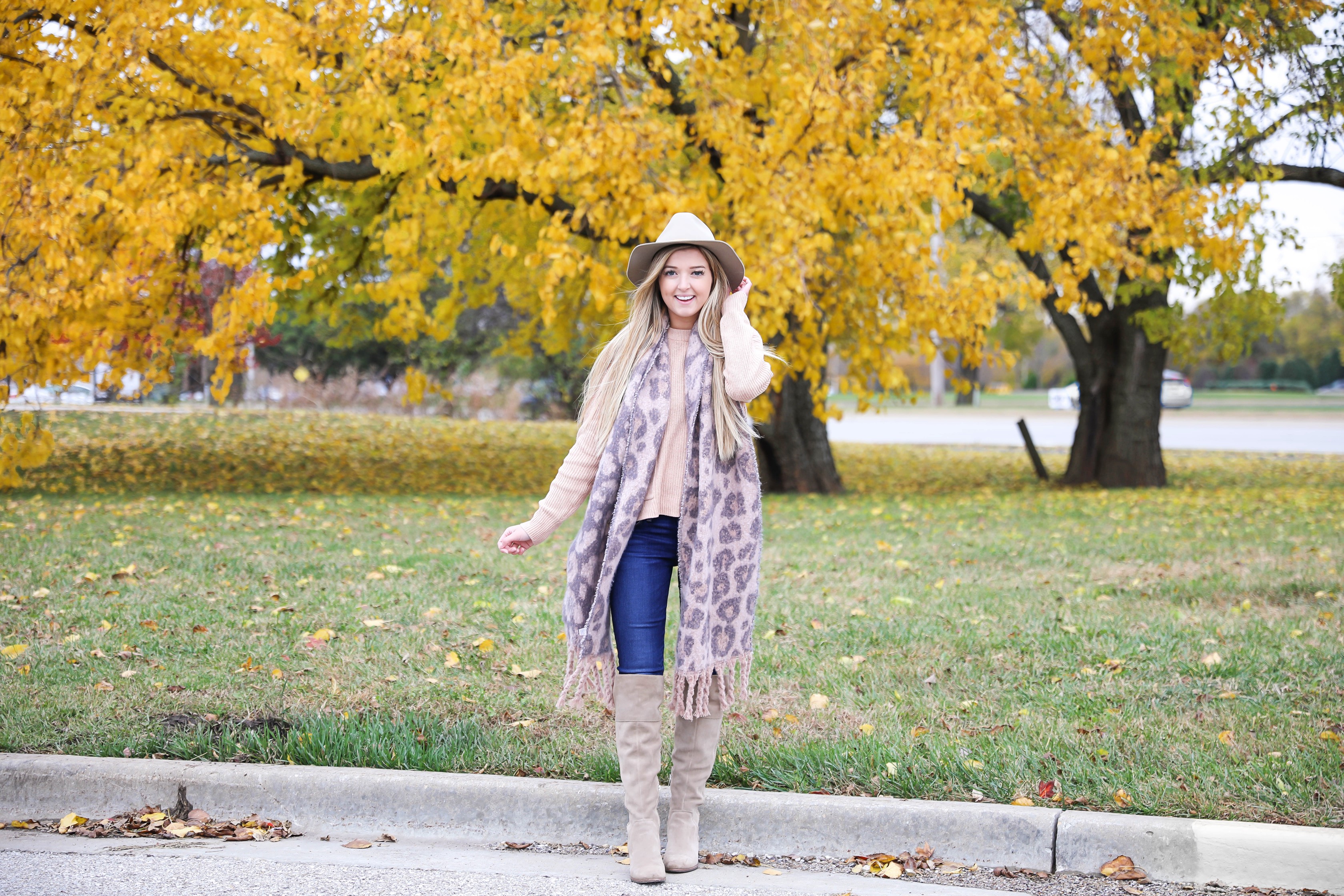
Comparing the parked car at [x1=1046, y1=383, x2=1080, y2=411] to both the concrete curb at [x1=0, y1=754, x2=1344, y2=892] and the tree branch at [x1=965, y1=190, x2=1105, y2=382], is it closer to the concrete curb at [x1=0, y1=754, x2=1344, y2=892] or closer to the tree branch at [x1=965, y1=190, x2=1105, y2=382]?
the tree branch at [x1=965, y1=190, x2=1105, y2=382]

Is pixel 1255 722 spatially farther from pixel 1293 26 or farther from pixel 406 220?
pixel 1293 26

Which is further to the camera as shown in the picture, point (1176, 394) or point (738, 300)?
point (1176, 394)

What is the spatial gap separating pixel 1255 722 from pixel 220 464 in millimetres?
13417

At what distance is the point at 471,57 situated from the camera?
10188 mm

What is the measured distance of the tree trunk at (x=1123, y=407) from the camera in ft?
49.0

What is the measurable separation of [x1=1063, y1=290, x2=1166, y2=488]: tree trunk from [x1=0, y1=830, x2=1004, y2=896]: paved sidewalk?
41.6 feet

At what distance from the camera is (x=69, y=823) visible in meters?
3.78

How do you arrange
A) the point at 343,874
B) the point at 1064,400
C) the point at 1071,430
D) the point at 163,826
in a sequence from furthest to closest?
the point at 1064,400, the point at 1071,430, the point at 163,826, the point at 343,874

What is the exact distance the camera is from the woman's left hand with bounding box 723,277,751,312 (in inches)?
139

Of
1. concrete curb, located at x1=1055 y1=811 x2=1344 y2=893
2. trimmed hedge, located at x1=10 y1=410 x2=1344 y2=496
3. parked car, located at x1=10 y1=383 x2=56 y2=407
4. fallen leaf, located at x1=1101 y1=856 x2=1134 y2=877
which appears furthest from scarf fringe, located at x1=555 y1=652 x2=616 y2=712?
trimmed hedge, located at x1=10 y1=410 x2=1344 y2=496

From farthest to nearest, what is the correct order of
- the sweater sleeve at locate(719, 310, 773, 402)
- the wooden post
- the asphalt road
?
the asphalt road < the wooden post < the sweater sleeve at locate(719, 310, 773, 402)

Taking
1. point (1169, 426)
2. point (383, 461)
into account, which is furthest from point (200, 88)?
Result: point (1169, 426)

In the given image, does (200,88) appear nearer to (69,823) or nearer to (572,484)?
(69,823)

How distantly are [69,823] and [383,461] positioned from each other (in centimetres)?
1301
